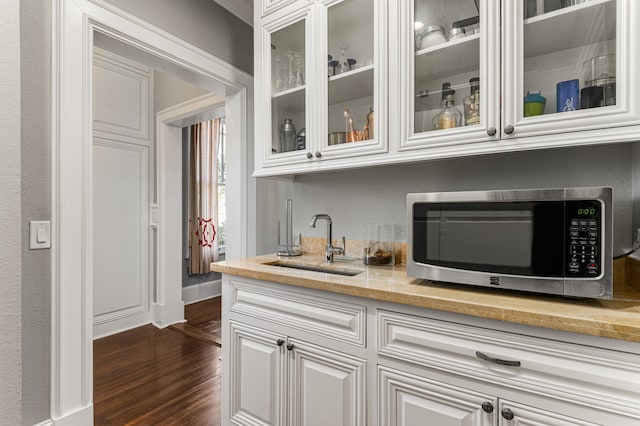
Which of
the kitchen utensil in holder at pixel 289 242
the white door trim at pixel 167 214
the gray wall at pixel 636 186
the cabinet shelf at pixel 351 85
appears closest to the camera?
the gray wall at pixel 636 186

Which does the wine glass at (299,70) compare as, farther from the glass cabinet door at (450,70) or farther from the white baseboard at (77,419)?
the white baseboard at (77,419)

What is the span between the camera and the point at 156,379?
2223 mm

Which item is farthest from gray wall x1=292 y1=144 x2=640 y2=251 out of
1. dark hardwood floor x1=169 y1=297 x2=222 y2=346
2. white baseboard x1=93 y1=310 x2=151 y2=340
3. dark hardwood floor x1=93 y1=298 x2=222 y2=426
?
white baseboard x1=93 y1=310 x2=151 y2=340

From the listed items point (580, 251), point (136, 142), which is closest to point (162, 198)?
point (136, 142)

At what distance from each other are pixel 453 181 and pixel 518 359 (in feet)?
2.82

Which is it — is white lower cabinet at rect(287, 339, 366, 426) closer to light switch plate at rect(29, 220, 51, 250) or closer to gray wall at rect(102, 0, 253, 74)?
light switch plate at rect(29, 220, 51, 250)

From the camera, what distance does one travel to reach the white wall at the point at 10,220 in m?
1.33

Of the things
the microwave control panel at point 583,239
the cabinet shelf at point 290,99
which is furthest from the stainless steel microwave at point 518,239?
the cabinet shelf at point 290,99

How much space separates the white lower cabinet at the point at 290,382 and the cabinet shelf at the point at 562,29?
129 cm

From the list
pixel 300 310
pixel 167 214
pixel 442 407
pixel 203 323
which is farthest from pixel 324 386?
pixel 167 214

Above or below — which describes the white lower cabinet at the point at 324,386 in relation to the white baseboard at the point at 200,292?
above

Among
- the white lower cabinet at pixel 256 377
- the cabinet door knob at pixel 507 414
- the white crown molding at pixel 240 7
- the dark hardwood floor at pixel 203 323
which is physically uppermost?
the white crown molding at pixel 240 7

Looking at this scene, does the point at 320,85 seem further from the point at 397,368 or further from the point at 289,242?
the point at 397,368

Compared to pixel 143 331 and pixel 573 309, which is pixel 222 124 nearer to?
pixel 143 331
